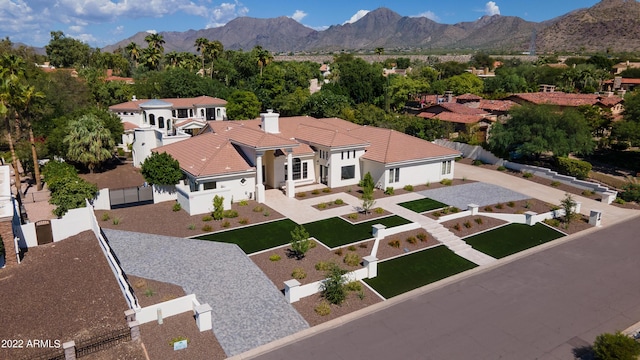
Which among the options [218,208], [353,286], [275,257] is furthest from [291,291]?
[218,208]

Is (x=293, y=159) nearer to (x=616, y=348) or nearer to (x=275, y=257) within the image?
(x=275, y=257)

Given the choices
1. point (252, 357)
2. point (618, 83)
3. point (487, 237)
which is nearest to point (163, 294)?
point (252, 357)

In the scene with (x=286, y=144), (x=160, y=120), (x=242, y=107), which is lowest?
(x=286, y=144)

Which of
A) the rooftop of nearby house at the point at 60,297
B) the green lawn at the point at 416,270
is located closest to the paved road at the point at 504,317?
the green lawn at the point at 416,270

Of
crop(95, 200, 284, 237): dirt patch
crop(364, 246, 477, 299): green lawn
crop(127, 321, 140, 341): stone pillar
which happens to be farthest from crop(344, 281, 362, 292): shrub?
crop(95, 200, 284, 237): dirt patch

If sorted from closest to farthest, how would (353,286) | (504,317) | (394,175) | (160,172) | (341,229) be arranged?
(504,317)
(353,286)
(341,229)
(160,172)
(394,175)
